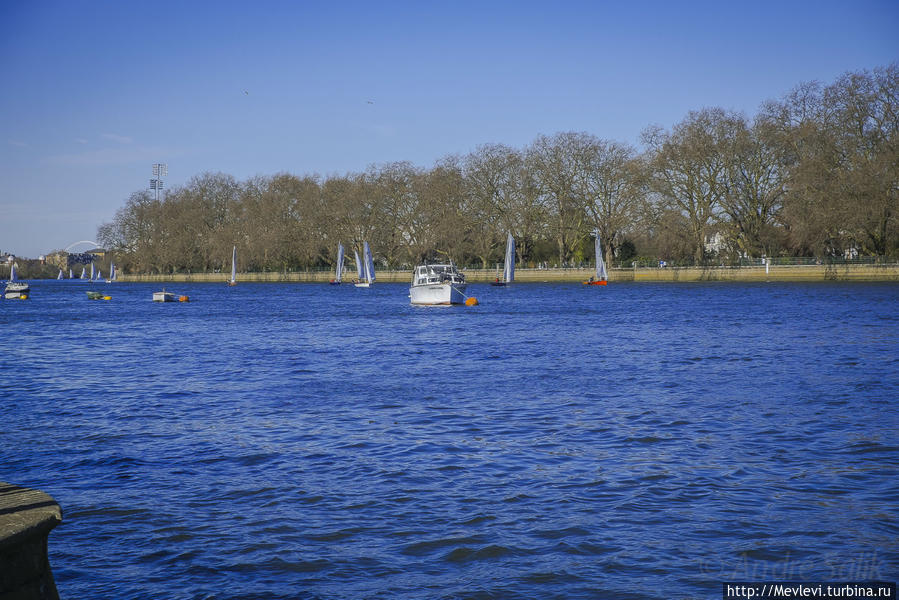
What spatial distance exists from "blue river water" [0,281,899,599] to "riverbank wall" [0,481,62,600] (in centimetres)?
252

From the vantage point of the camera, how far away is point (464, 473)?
1084 centimetres

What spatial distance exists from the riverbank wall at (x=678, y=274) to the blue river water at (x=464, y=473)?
6235 cm

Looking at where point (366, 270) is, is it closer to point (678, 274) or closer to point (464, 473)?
point (678, 274)

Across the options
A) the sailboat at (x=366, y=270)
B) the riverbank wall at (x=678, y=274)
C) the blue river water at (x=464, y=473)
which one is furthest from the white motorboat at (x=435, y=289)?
the sailboat at (x=366, y=270)

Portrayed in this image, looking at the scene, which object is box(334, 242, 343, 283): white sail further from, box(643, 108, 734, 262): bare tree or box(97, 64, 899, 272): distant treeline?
box(643, 108, 734, 262): bare tree

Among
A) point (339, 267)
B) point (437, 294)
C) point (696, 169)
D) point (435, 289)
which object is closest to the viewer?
point (435, 289)

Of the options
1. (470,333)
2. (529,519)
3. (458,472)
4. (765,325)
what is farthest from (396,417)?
(765,325)

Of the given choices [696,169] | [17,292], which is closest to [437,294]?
[696,169]

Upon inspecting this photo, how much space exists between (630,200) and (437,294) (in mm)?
49791

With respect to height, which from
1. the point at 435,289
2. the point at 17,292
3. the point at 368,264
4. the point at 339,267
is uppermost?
the point at 368,264

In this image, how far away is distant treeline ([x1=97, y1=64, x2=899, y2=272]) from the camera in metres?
77.2

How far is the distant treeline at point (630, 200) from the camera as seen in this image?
77.2m

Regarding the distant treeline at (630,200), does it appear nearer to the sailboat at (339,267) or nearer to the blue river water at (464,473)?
the sailboat at (339,267)

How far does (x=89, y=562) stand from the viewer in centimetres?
788
